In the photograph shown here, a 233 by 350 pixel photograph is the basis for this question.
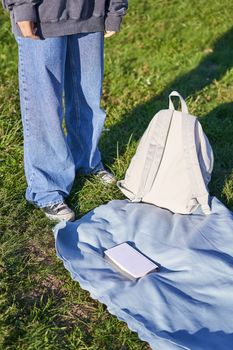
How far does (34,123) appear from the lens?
136 inches

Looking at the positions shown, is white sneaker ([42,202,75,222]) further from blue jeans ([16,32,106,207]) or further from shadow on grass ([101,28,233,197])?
shadow on grass ([101,28,233,197])

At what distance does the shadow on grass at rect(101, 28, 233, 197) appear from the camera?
4.46m

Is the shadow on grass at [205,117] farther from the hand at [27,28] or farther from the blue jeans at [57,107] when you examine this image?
the hand at [27,28]

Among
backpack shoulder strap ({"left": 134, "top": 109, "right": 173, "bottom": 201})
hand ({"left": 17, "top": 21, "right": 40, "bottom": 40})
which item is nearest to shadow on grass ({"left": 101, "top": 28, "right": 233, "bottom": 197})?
backpack shoulder strap ({"left": 134, "top": 109, "right": 173, "bottom": 201})

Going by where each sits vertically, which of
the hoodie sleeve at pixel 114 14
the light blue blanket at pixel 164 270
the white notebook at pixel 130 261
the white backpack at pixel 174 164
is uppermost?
the hoodie sleeve at pixel 114 14

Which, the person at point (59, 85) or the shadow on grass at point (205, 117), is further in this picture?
the shadow on grass at point (205, 117)

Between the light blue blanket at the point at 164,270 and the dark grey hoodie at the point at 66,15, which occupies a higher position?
the dark grey hoodie at the point at 66,15

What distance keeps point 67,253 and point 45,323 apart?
484 mm

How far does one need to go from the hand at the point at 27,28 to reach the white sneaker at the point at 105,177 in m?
1.15

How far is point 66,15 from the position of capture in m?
3.25

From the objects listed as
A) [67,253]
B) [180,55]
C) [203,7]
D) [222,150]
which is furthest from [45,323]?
[203,7]

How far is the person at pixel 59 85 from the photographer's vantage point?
320cm

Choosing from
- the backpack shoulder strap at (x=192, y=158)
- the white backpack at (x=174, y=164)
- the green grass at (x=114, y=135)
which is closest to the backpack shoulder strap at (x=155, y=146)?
the white backpack at (x=174, y=164)

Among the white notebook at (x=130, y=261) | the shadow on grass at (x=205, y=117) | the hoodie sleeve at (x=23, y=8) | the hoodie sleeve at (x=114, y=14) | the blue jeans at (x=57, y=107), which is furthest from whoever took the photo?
the shadow on grass at (x=205, y=117)
